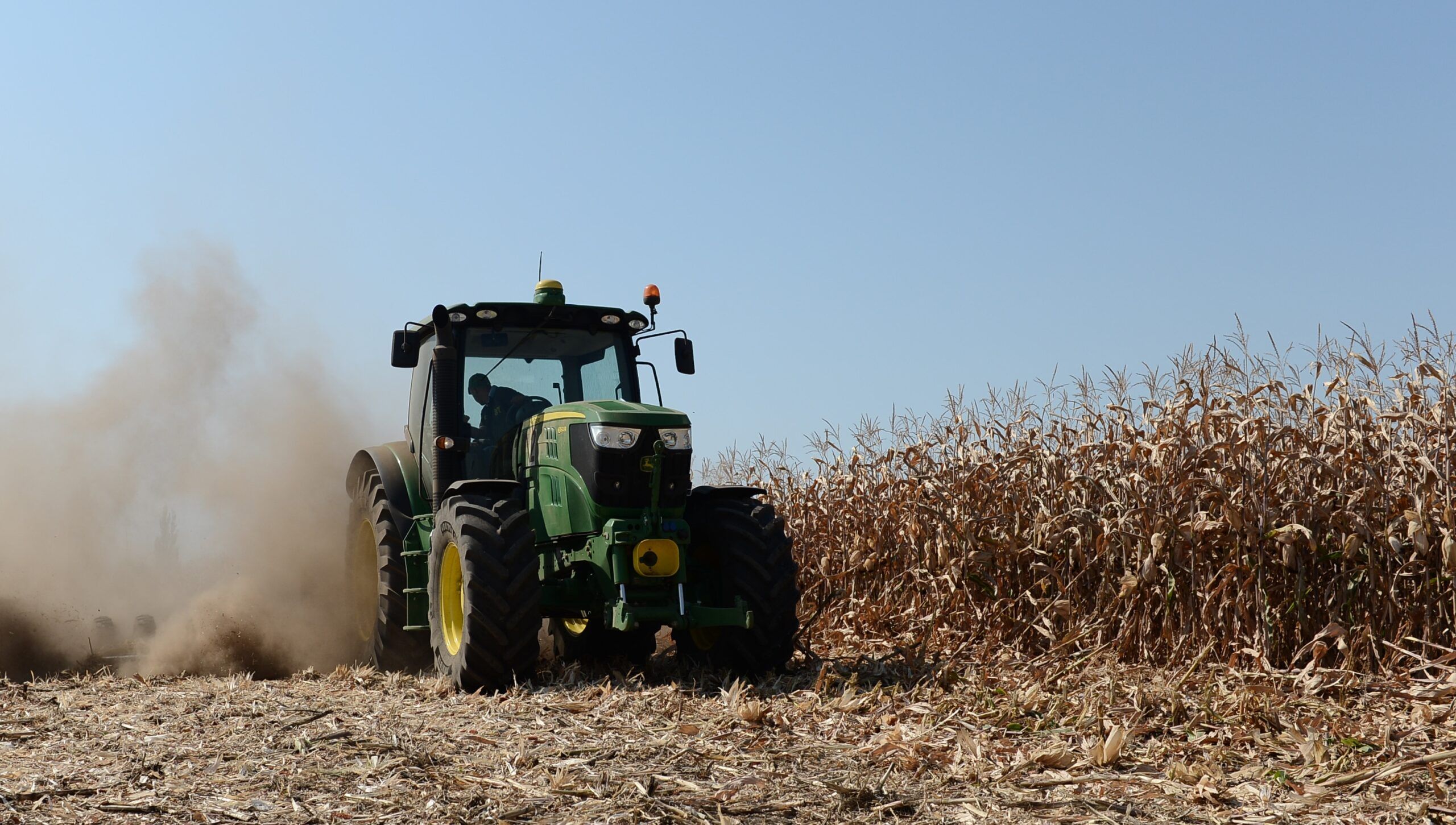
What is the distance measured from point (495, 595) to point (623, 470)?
1.01 m

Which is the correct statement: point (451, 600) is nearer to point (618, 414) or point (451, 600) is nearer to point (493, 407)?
point (493, 407)

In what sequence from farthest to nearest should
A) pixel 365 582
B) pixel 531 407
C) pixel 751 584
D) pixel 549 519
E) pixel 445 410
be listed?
pixel 365 582 → pixel 531 407 → pixel 445 410 → pixel 549 519 → pixel 751 584

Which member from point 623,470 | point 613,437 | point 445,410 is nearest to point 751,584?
point 623,470

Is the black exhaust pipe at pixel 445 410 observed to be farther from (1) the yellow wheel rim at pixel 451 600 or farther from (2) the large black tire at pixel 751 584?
(2) the large black tire at pixel 751 584

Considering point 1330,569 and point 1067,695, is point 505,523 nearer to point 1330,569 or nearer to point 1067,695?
point 1067,695

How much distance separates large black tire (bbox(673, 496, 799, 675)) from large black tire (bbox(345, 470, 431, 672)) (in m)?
2.04

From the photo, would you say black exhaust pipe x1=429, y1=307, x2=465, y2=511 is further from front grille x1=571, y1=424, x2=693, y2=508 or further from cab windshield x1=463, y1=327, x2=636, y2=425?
front grille x1=571, y1=424, x2=693, y2=508

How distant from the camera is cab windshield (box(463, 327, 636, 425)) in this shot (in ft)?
26.7

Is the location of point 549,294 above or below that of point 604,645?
above

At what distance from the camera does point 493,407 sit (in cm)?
823

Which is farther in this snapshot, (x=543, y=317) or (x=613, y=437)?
(x=543, y=317)

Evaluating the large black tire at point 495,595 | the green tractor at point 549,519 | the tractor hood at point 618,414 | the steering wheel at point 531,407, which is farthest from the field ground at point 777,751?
the steering wheel at point 531,407

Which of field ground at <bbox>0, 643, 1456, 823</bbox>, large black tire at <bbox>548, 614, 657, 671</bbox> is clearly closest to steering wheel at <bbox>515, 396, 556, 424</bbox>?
large black tire at <bbox>548, 614, 657, 671</bbox>

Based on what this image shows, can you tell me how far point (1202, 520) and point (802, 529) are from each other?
499cm
